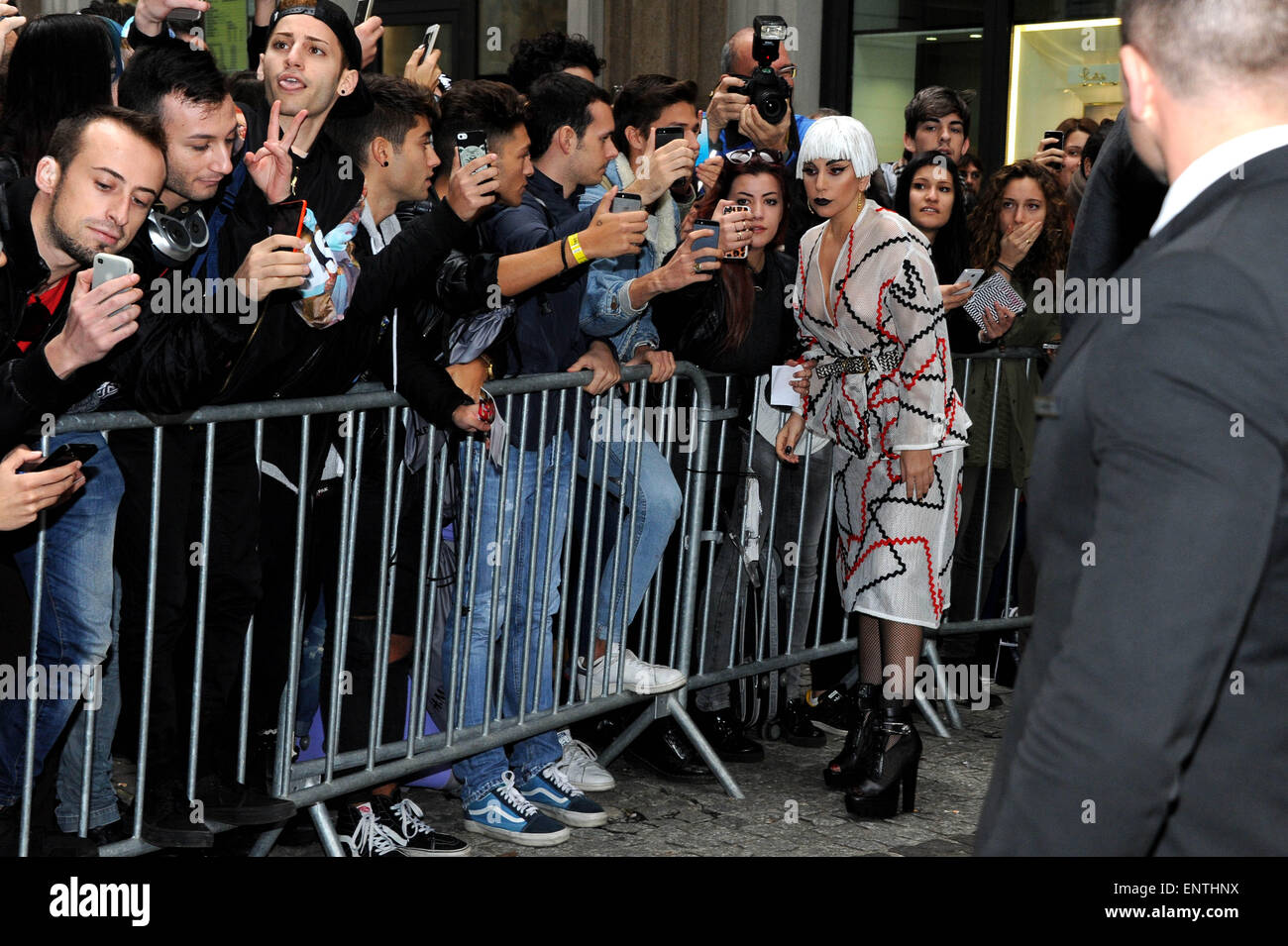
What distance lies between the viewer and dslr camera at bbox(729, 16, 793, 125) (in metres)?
6.18

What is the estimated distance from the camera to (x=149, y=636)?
3926 mm

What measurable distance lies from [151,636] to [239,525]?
0.40 meters

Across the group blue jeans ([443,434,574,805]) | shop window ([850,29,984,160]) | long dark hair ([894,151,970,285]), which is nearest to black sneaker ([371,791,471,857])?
blue jeans ([443,434,574,805])

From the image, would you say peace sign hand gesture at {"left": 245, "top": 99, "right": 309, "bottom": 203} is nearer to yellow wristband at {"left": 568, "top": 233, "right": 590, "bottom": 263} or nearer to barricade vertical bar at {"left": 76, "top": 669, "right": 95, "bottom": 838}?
yellow wristband at {"left": 568, "top": 233, "right": 590, "bottom": 263}

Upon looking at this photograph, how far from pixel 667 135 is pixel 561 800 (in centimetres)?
235

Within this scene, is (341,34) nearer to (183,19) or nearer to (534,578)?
(183,19)

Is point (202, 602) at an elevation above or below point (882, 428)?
below

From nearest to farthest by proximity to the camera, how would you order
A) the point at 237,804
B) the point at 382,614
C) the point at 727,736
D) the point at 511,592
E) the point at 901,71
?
the point at 237,804 < the point at 382,614 < the point at 511,592 < the point at 727,736 < the point at 901,71

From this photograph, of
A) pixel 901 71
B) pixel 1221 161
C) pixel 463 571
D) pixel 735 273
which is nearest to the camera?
pixel 1221 161

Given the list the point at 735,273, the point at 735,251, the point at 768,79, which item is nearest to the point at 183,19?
the point at 735,251
